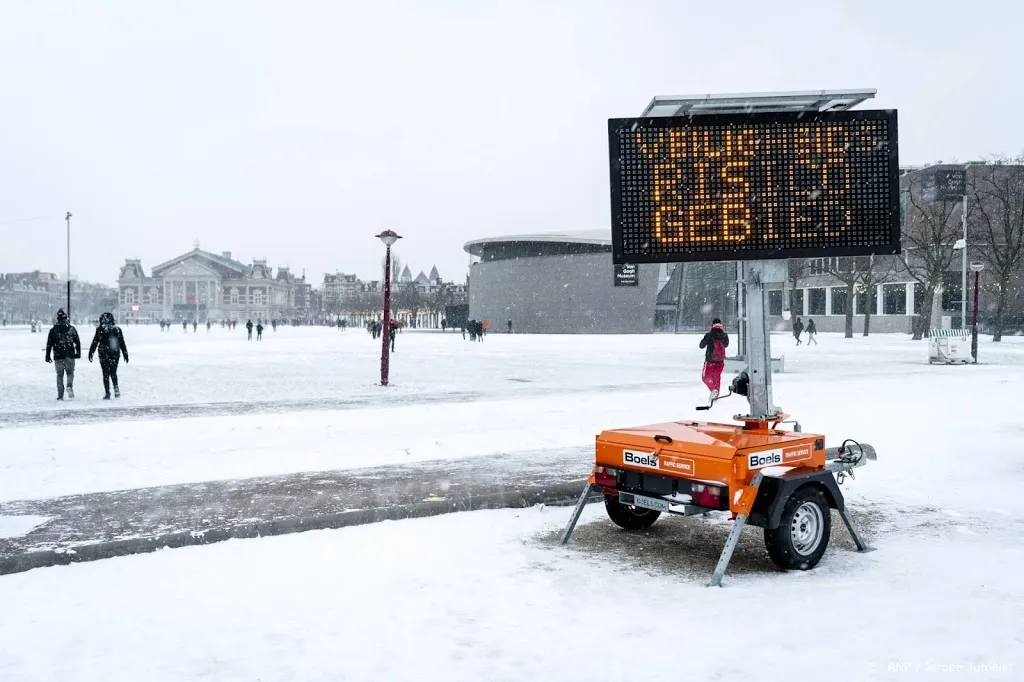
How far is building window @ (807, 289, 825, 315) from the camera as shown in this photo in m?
74.6

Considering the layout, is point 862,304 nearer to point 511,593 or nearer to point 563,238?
point 563,238

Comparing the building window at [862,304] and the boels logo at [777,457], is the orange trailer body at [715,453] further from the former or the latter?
A: the building window at [862,304]

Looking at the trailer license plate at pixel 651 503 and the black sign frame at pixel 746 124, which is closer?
the trailer license plate at pixel 651 503

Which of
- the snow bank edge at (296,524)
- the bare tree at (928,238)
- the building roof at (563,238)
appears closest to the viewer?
the snow bank edge at (296,524)

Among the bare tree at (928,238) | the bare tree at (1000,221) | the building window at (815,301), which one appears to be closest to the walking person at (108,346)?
the bare tree at (928,238)

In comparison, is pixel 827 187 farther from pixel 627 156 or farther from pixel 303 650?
pixel 303 650

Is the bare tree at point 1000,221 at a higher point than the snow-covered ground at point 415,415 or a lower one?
higher

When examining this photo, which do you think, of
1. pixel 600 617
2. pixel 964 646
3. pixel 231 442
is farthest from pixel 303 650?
pixel 231 442

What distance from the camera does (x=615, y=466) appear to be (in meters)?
5.93

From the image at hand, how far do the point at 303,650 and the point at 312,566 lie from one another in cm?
148

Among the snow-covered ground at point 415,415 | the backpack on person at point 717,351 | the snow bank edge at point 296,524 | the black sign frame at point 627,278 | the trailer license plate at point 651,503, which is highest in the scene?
the black sign frame at point 627,278

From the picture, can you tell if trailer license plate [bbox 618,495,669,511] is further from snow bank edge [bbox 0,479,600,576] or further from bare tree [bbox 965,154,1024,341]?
bare tree [bbox 965,154,1024,341]

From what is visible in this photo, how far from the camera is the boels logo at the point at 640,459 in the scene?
5.65 meters

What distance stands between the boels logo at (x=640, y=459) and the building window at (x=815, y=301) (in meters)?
74.2
